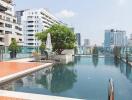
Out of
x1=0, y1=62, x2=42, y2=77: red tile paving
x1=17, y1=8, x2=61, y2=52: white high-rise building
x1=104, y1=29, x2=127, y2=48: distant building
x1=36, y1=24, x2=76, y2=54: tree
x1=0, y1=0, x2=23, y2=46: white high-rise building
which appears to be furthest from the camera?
x1=104, y1=29, x2=127, y2=48: distant building

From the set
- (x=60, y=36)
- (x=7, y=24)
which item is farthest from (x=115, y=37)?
(x=60, y=36)

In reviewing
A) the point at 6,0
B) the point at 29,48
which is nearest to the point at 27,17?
the point at 6,0

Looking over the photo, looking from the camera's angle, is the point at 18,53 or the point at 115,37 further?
the point at 115,37

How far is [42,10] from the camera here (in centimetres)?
10631

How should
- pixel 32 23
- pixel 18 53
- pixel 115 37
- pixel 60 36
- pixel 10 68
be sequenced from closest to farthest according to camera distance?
pixel 10 68, pixel 60 36, pixel 18 53, pixel 32 23, pixel 115 37

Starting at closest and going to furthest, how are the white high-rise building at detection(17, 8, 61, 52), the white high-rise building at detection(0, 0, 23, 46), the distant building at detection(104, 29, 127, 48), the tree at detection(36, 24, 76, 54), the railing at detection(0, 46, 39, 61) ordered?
the railing at detection(0, 46, 39, 61) < the tree at detection(36, 24, 76, 54) < the white high-rise building at detection(0, 0, 23, 46) < the white high-rise building at detection(17, 8, 61, 52) < the distant building at detection(104, 29, 127, 48)

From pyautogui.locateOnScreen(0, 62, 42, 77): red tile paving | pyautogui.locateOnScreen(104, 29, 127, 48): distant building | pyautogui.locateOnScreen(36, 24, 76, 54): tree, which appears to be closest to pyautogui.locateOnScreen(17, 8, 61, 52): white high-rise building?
pyautogui.locateOnScreen(104, 29, 127, 48): distant building

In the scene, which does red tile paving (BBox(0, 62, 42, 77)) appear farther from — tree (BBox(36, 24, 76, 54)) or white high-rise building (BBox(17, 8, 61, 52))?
white high-rise building (BBox(17, 8, 61, 52))

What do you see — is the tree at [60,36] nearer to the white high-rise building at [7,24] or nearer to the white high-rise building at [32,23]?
the white high-rise building at [7,24]

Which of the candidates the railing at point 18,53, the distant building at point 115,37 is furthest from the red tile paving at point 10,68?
the distant building at point 115,37

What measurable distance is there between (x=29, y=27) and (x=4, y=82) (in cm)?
9172

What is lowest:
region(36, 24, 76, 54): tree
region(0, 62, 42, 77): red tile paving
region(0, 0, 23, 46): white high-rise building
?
region(0, 62, 42, 77): red tile paving

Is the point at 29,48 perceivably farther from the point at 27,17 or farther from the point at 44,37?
the point at 27,17

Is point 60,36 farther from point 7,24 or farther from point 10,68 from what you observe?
point 7,24
